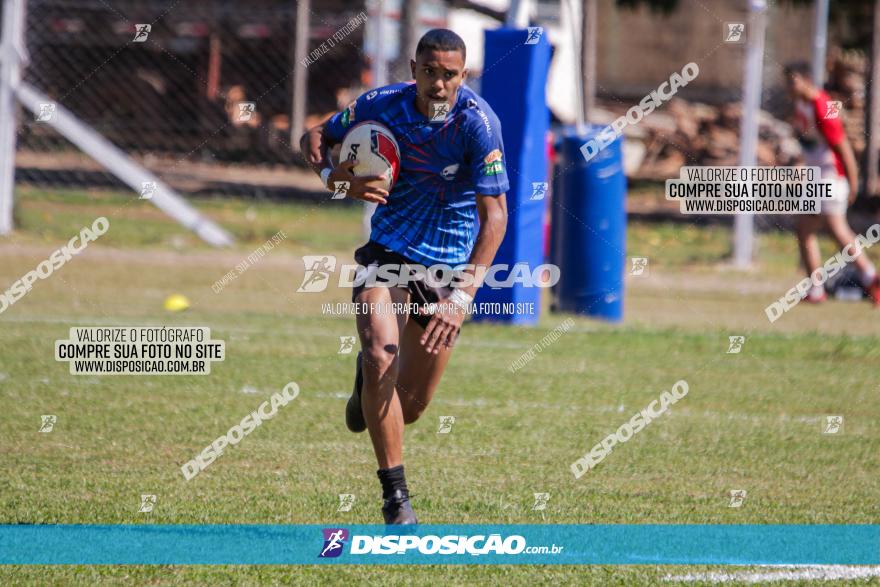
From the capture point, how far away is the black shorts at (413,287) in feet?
20.5

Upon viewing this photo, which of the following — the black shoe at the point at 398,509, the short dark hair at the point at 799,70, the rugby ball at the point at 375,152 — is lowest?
the black shoe at the point at 398,509

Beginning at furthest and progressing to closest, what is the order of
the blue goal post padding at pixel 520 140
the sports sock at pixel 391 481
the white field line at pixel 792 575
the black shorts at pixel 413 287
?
the blue goal post padding at pixel 520 140 < the black shorts at pixel 413 287 < the sports sock at pixel 391 481 < the white field line at pixel 792 575

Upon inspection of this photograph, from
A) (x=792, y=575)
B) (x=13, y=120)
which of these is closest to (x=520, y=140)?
(x=792, y=575)

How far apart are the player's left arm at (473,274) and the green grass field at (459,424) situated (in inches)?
32.4

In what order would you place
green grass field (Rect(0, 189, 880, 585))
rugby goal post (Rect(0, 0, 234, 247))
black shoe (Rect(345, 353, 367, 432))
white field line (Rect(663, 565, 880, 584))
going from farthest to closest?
rugby goal post (Rect(0, 0, 234, 247)), black shoe (Rect(345, 353, 367, 432)), green grass field (Rect(0, 189, 880, 585)), white field line (Rect(663, 565, 880, 584))

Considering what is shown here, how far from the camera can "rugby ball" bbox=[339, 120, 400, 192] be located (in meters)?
6.09

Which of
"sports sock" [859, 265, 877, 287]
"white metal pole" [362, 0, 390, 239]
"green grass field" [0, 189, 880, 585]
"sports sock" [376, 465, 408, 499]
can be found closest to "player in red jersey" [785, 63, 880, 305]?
"sports sock" [859, 265, 877, 287]

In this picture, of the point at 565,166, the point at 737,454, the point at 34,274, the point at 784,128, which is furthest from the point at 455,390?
the point at 784,128

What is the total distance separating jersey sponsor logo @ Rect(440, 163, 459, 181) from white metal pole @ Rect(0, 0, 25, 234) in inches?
453

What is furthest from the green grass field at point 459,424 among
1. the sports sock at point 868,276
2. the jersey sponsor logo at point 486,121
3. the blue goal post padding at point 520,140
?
the jersey sponsor logo at point 486,121

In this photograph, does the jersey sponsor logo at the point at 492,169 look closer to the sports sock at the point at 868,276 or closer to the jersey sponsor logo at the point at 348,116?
the jersey sponsor logo at the point at 348,116

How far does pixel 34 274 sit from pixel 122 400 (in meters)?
5.81

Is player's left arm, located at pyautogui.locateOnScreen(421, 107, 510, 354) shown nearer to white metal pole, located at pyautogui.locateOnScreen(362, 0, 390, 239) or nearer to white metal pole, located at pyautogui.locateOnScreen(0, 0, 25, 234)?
white metal pole, located at pyautogui.locateOnScreen(362, 0, 390, 239)

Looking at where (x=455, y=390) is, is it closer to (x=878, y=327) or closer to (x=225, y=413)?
(x=225, y=413)
